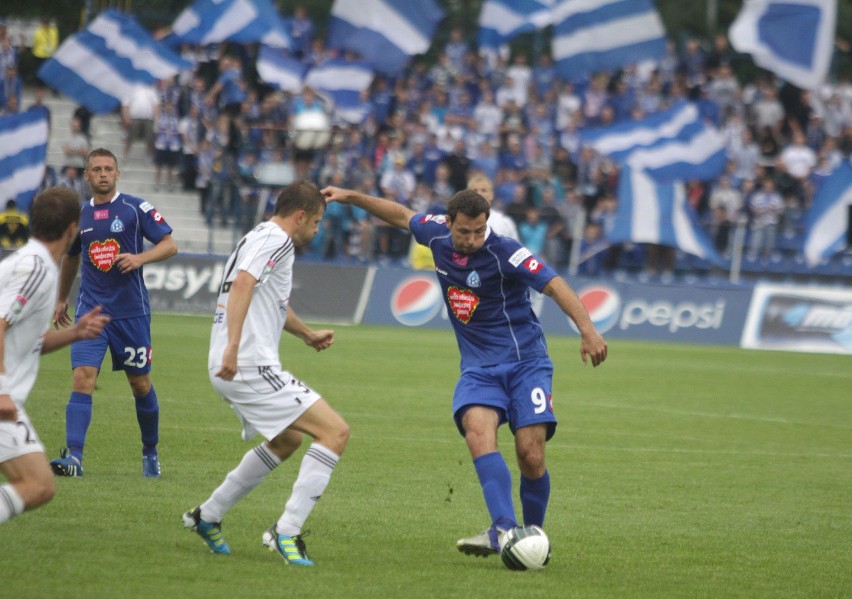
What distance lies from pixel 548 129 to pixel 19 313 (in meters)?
23.3

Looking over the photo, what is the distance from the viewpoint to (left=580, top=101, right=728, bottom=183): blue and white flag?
2556cm

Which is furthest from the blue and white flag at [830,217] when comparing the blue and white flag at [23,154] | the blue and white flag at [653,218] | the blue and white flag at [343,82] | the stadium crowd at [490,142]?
the blue and white flag at [23,154]

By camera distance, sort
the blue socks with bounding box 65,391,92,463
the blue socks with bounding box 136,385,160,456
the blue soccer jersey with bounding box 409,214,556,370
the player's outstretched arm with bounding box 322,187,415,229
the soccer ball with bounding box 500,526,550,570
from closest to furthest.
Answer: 1. the soccer ball with bounding box 500,526,550,570
2. the blue soccer jersey with bounding box 409,214,556,370
3. the player's outstretched arm with bounding box 322,187,415,229
4. the blue socks with bounding box 65,391,92,463
5. the blue socks with bounding box 136,385,160,456

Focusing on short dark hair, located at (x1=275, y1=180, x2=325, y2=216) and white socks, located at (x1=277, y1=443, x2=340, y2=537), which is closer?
white socks, located at (x1=277, y1=443, x2=340, y2=537)

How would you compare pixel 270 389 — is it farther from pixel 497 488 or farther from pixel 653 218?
pixel 653 218

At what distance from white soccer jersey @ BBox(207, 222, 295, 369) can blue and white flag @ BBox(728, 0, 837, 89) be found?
2158 cm

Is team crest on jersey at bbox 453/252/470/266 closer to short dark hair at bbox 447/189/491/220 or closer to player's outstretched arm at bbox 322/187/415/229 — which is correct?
short dark hair at bbox 447/189/491/220

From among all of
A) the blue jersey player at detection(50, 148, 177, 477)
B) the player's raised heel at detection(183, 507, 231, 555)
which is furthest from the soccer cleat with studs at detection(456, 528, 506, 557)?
the blue jersey player at detection(50, 148, 177, 477)

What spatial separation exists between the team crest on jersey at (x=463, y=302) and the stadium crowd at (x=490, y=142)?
17128mm

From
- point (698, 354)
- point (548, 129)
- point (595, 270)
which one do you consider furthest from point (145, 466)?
point (548, 129)

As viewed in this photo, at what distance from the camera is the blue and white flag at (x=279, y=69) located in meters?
28.3

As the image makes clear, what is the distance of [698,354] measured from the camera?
21.6 metres

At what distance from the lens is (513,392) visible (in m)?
7.46

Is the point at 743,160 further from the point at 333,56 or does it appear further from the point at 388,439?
the point at 388,439
